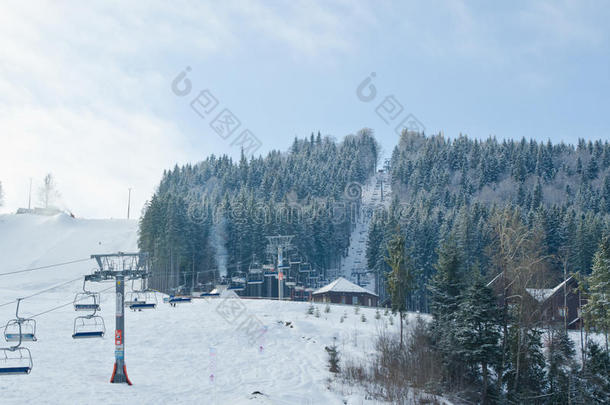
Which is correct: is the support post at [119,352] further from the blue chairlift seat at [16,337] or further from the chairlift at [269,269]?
the chairlift at [269,269]

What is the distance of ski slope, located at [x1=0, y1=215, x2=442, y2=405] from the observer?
22.7m

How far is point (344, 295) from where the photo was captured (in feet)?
237

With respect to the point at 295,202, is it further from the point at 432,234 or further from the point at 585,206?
the point at 585,206

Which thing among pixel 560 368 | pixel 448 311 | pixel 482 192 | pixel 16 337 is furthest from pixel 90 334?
pixel 482 192

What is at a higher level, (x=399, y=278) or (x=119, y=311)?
(x=399, y=278)

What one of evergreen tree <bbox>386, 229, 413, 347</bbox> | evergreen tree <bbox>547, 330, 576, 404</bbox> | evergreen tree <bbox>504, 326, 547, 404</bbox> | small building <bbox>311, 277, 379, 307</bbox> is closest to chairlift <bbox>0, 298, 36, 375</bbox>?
evergreen tree <bbox>386, 229, 413, 347</bbox>

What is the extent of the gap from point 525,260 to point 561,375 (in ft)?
26.6

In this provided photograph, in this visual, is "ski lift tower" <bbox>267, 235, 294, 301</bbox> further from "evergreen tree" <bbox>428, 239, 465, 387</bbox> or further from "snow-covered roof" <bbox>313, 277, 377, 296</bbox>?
"evergreen tree" <bbox>428, 239, 465, 387</bbox>

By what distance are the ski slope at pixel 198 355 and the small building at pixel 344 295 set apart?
2292 centimetres

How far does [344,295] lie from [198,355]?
42612 millimetres

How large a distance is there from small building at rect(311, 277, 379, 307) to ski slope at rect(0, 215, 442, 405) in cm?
2292

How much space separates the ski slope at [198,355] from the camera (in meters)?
22.7

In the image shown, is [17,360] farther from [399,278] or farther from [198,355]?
[399,278]

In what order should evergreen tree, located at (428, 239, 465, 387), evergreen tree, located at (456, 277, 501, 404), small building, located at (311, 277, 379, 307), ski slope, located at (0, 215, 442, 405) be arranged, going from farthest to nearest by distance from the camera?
small building, located at (311, 277, 379, 307)
evergreen tree, located at (428, 239, 465, 387)
evergreen tree, located at (456, 277, 501, 404)
ski slope, located at (0, 215, 442, 405)
